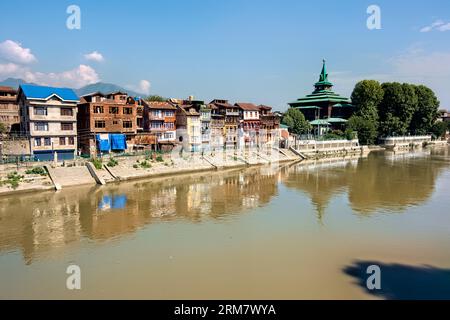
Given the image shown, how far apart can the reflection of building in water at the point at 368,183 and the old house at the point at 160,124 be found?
19.8 meters

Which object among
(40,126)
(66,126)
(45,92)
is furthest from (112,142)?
(45,92)

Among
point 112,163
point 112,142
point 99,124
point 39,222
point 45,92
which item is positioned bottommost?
point 39,222

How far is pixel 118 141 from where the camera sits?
153ft

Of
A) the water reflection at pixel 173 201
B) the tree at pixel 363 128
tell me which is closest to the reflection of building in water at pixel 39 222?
the water reflection at pixel 173 201

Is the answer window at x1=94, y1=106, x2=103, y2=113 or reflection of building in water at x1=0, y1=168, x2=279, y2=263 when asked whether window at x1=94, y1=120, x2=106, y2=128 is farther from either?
reflection of building in water at x1=0, y1=168, x2=279, y2=263

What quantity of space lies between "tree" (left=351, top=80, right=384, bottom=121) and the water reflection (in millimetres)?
38026

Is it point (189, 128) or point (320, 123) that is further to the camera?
point (320, 123)

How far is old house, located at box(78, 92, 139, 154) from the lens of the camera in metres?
45.1

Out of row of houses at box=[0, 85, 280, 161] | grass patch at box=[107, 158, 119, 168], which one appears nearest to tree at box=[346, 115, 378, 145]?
row of houses at box=[0, 85, 280, 161]

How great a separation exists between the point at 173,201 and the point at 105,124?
2096 centimetres

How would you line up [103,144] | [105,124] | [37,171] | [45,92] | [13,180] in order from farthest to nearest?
1. [105,124]
2. [103,144]
3. [45,92]
4. [37,171]
5. [13,180]

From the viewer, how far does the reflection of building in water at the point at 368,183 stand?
30.7 meters

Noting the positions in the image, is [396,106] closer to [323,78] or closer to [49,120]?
[323,78]

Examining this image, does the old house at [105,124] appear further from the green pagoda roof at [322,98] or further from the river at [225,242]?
the green pagoda roof at [322,98]
